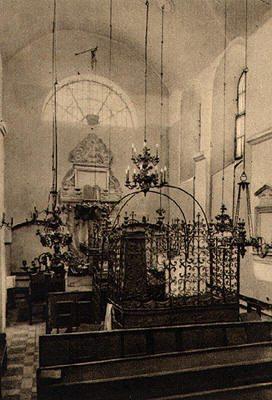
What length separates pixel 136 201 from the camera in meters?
14.0

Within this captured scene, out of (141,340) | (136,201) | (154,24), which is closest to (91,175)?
(136,201)

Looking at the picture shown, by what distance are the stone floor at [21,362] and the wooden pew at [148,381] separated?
7.21ft

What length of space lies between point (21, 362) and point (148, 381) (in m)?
3.96

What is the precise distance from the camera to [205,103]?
11734 mm

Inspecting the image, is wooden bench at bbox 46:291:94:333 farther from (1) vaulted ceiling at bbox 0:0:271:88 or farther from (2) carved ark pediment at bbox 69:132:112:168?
(1) vaulted ceiling at bbox 0:0:271:88

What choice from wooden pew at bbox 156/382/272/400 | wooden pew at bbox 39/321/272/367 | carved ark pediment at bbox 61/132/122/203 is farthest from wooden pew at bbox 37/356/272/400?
carved ark pediment at bbox 61/132/122/203

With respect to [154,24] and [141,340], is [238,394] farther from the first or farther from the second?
[154,24]

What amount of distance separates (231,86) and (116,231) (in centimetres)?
637

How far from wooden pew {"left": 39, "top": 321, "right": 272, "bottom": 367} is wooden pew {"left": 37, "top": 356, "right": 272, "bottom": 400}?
63 centimetres

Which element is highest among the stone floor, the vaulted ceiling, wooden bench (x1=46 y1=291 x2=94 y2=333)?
the vaulted ceiling

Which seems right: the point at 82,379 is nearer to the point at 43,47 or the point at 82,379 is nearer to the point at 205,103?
the point at 205,103

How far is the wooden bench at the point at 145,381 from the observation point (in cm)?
385

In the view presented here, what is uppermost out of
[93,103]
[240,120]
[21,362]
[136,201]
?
[93,103]

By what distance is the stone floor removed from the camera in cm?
594
